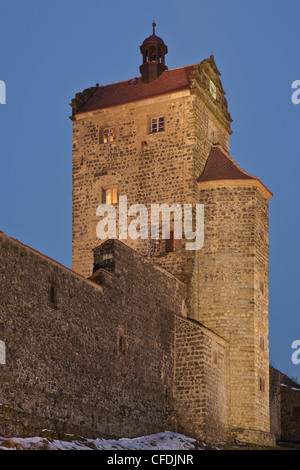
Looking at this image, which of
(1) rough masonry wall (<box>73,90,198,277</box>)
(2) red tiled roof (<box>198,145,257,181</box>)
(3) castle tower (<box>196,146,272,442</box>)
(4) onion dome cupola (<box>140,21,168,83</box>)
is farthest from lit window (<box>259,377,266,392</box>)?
(4) onion dome cupola (<box>140,21,168,83</box>)

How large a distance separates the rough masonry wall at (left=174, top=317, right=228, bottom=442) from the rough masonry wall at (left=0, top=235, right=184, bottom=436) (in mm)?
471

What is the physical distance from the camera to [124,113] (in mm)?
37750

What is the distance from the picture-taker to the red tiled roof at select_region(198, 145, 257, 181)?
35625mm

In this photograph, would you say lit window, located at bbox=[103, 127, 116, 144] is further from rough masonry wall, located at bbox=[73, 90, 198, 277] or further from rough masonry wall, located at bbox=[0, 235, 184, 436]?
rough masonry wall, located at bbox=[0, 235, 184, 436]

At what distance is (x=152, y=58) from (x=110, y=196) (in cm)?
669

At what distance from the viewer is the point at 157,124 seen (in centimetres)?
3716

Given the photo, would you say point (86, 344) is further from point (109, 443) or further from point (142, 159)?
point (142, 159)

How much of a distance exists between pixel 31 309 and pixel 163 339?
8298 millimetres

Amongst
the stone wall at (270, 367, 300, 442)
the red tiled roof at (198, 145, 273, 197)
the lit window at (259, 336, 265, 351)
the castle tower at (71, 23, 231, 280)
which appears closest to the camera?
the lit window at (259, 336, 265, 351)

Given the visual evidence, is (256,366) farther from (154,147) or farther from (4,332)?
(4,332)

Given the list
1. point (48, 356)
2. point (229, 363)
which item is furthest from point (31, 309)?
point (229, 363)

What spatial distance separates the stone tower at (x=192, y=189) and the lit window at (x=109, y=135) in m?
0.05

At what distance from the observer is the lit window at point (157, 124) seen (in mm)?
37031

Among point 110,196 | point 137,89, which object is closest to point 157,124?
point 137,89
